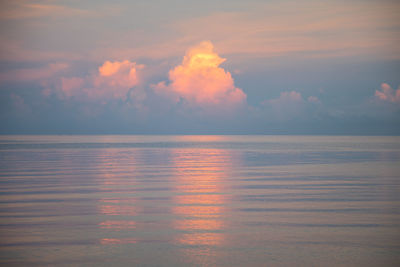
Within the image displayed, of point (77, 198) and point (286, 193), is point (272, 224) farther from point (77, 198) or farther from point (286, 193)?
point (77, 198)

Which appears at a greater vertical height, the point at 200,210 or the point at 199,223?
the point at 200,210

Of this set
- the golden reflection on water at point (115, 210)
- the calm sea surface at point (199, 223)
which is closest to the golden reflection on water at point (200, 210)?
the calm sea surface at point (199, 223)

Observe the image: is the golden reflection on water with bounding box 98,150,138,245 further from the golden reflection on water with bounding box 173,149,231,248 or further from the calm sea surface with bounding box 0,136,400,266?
the golden reflection on water with bounding box 173,149,231,248

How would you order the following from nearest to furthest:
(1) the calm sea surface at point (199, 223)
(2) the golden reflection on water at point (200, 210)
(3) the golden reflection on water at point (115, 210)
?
(1) the calm sea surface at point (199, 223) → (3) the golden reflection on water at point (115, 210) → (2) the golden reflection on water at point (200, 210)

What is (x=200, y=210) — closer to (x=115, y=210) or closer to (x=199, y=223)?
(x=199, y=223)

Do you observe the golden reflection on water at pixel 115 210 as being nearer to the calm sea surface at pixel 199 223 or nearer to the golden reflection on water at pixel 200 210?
the calm sea surface at pixel 199 223

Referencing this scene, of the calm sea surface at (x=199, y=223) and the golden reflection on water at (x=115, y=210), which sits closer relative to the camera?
the calm sea surface at (x=199, y=223)

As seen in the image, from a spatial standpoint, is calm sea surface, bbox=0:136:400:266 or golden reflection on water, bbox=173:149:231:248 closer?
calm sea surface, bbox=0:136:400:266

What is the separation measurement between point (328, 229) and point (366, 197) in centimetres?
722

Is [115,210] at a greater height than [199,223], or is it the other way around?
[115,210]

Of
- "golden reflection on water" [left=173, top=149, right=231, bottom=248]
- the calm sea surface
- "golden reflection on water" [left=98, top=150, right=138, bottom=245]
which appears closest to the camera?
the calm sea surface

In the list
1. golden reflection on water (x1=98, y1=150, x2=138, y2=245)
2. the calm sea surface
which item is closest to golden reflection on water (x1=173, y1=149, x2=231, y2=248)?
the calm sea surface

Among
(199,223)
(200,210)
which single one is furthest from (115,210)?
(199,223)

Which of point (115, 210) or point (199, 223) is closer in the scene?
point (199, 223)
